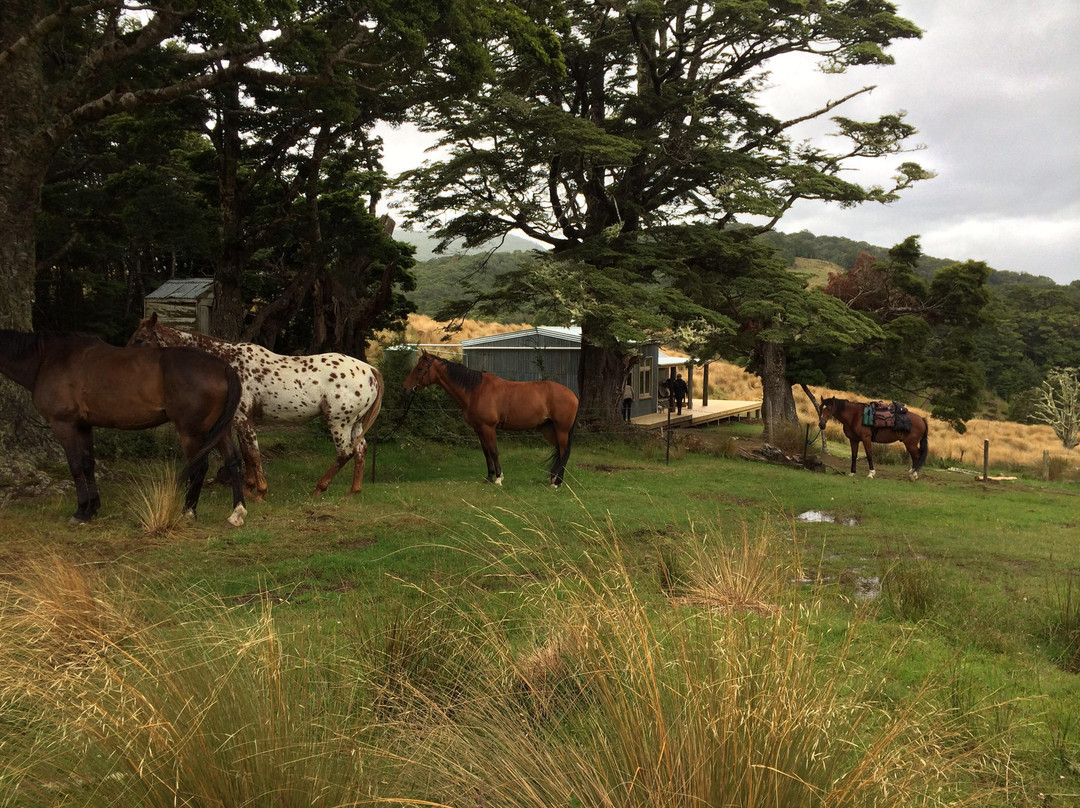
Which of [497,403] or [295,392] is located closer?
[295,392]

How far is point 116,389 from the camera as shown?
811 centimetres

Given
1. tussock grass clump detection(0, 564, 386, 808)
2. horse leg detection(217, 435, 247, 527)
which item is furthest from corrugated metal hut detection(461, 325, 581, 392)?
tussock grass clump detection(0, 564, 386, 808)

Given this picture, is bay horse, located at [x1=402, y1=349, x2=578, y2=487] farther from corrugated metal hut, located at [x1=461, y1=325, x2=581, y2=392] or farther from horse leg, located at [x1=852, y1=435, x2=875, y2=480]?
corrugated metal hut, located at [x1=461, y1=325, x2=581, y2=392]

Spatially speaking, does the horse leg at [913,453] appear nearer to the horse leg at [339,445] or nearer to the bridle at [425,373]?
the bridle at [425,373]

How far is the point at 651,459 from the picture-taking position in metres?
17.3

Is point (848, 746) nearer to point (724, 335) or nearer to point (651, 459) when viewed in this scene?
point (651, 459)

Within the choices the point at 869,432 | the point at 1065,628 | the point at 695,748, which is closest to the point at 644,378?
the point at 869,432

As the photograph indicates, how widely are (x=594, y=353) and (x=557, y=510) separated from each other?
40.6ft

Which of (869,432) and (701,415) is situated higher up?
(869,432)

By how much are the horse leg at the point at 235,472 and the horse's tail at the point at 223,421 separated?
→ 29 cm

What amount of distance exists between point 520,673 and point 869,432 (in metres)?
17.9

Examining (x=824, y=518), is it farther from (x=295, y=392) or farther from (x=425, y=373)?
(x=295, y=392)

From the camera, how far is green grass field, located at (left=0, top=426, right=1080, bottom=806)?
2.31 metres

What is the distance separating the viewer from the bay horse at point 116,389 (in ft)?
26.4
